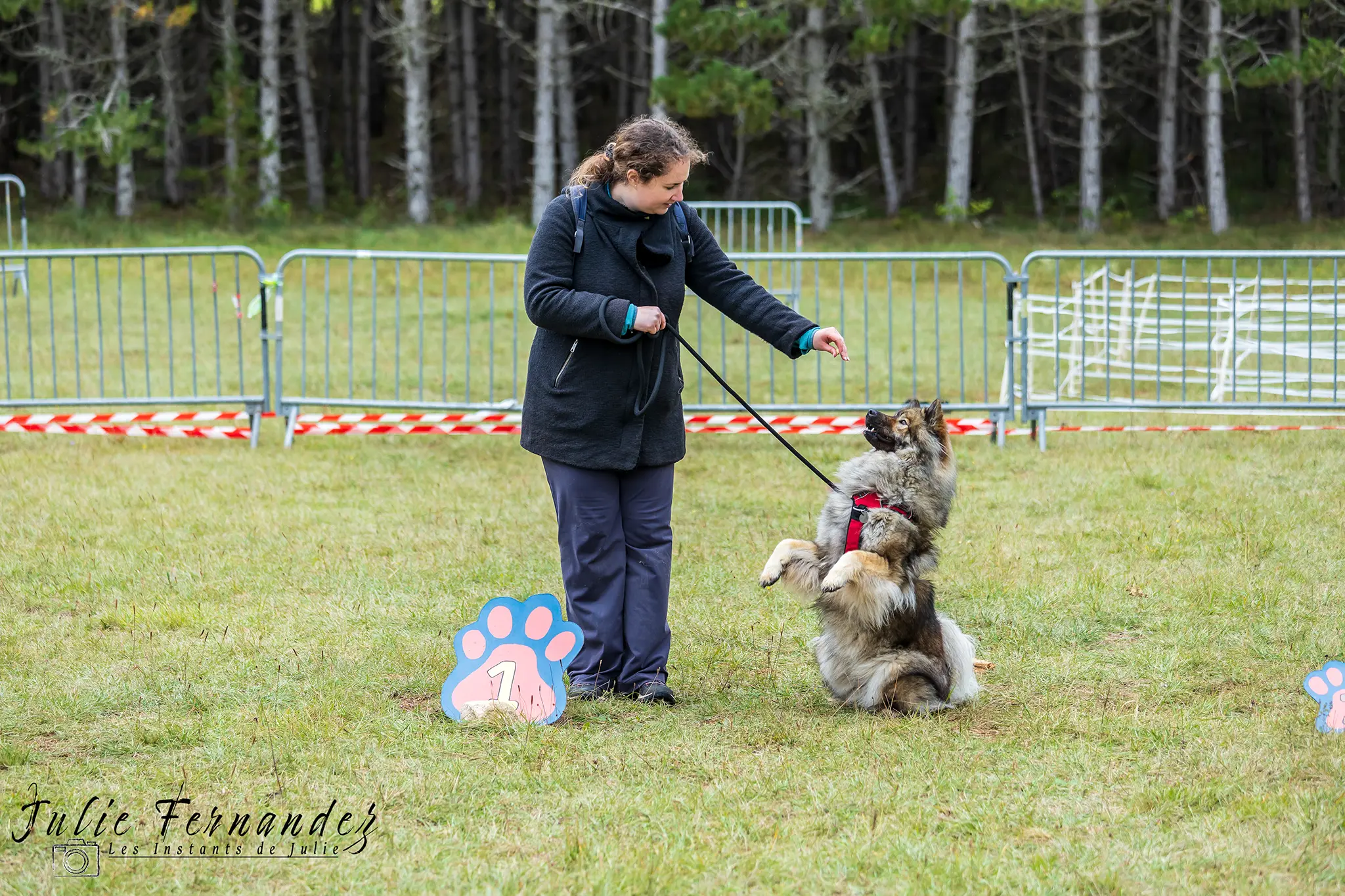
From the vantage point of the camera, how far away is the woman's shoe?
458 centimetres

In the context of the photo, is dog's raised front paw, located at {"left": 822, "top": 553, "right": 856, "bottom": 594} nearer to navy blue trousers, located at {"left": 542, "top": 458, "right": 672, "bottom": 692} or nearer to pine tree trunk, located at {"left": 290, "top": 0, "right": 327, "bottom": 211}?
navy blue trousers, located at {"left": 542, "top": 458, "right": 672, "bottom": 692}

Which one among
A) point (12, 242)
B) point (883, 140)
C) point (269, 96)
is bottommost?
point (12, 242)

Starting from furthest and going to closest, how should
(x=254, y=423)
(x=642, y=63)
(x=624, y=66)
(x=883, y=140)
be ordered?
(x=624, y=66) → (x=642, y=63) → (x=883, y=140) → (x=254, y=423)

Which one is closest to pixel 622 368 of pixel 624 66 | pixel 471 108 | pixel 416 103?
pixel 416 103

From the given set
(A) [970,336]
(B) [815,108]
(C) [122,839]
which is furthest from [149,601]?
(B) [815,108]

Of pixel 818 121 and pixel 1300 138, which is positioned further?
pixel 1300 138

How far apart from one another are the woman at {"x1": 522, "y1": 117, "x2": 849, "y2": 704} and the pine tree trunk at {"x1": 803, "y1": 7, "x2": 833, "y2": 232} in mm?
20341

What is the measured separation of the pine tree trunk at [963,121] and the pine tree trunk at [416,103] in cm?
972

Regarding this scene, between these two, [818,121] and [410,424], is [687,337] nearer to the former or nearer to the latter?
[410,424]

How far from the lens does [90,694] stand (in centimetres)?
457

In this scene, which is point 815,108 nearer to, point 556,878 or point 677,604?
point 677,604

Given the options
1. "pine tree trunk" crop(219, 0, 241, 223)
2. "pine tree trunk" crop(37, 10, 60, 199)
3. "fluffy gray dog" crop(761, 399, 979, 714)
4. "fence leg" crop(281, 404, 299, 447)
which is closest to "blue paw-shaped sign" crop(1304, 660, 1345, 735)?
"fluffy gray dog" crop(761, 399, 979, 714)

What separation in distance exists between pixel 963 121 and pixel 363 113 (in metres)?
17.2

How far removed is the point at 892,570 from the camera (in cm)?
428
